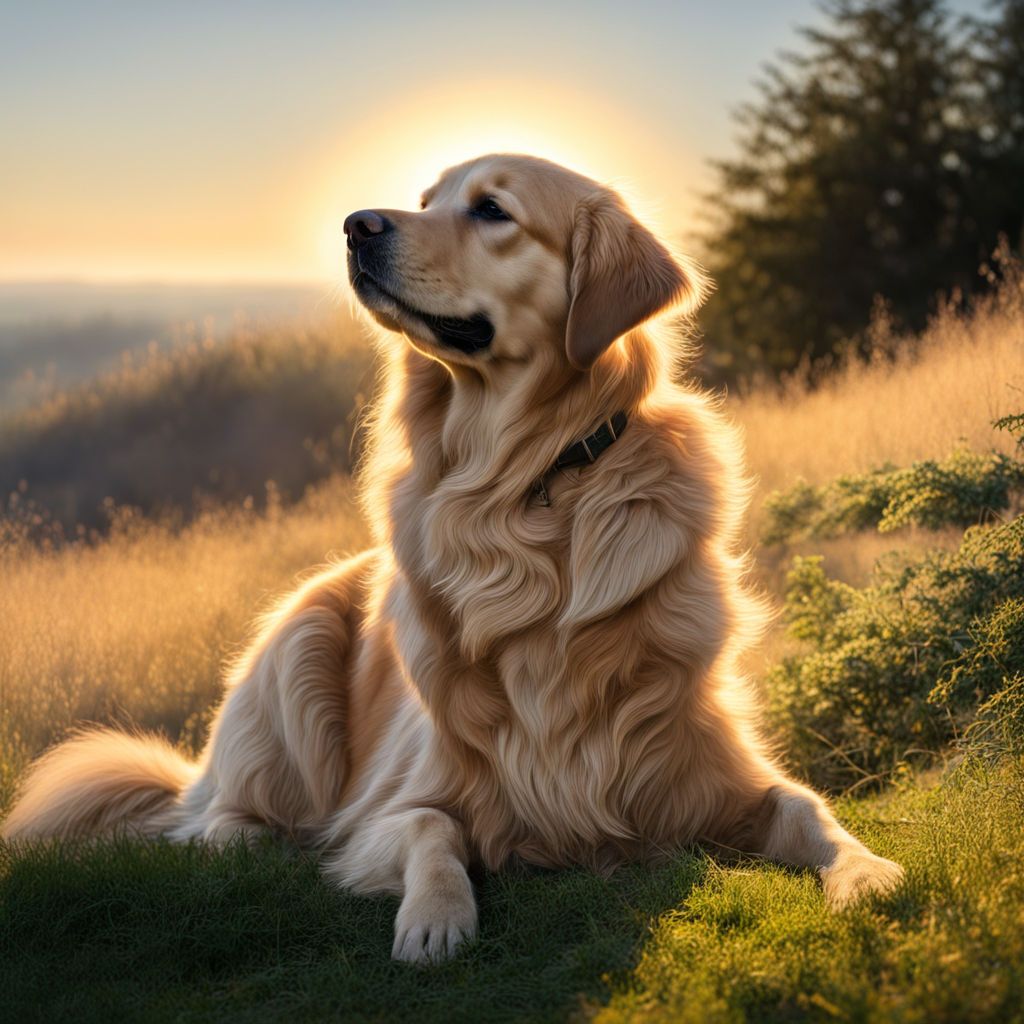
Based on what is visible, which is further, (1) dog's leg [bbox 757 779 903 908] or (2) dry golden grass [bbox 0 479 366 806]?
(2) dry golden grass [bbox 0 479 366 806]

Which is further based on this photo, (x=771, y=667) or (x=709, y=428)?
(x=771, y=667)

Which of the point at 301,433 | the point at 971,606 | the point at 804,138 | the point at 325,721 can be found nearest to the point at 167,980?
the point at 325,721

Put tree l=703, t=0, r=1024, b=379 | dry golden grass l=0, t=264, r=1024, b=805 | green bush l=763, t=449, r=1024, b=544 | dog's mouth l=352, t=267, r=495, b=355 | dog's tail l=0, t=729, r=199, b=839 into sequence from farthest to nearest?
tree l=703, t=0, r=1024, b=379
dry golden grass l=0, t=264, r=1024, b=805
green bush l=763, t=449, r=1024, b=544
dog's tail l=0, t=729, r=199, b=839
dog's mouth l=352, t=267, r=495, b=355

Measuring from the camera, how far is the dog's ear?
9.44 ft

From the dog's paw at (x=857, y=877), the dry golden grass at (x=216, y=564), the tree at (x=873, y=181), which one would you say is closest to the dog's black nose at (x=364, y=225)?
the dog's paw at (x=857, y=877)

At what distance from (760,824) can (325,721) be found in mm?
1422

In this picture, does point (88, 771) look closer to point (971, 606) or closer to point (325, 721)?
point (325, 721)

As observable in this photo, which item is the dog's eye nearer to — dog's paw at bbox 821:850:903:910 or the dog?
the dog

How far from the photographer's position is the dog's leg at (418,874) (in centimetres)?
254

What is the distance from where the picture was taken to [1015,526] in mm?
3562

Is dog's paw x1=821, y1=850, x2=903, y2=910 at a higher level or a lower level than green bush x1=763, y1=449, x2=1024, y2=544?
lower

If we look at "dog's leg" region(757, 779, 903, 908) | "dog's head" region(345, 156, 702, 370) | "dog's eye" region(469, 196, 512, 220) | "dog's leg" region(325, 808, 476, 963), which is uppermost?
"dog's eye" region(469, 196, 512, 220)

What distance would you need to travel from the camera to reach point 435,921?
8.39 ft

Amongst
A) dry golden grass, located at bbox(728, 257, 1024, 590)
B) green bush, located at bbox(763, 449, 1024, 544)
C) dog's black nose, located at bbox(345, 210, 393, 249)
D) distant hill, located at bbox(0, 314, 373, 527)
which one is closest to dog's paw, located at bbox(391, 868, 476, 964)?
dog's black nose, located at bbox(345, 210, 393, 249)
